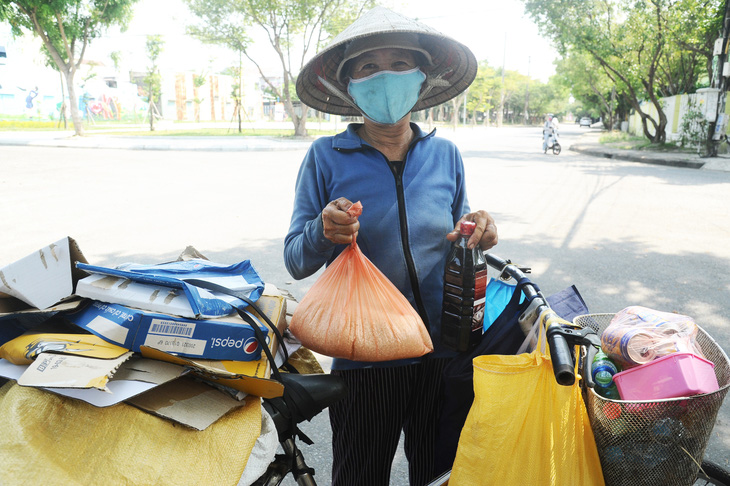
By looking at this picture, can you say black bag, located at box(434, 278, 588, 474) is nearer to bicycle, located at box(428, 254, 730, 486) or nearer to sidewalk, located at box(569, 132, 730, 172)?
bicycle, located at box(428, 254, 730, 486)

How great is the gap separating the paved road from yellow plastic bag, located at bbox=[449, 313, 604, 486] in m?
1.24

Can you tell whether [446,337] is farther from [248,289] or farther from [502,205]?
[502,205]

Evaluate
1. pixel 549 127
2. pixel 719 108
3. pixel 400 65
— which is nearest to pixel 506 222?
pixel 400 65

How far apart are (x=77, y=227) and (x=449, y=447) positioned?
5.79 meters

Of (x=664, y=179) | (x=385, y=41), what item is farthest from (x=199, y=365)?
(x=664, y=179)

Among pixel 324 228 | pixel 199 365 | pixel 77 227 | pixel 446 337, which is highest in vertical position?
pixel 324 228

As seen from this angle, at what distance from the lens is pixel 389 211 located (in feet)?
5.02

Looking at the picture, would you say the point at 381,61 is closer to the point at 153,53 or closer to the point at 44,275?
the point at 44,275

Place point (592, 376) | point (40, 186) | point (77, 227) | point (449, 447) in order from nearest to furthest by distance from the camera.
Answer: point (592, 376) → point (449, 447) → point (77, 227) → point (40, 186)

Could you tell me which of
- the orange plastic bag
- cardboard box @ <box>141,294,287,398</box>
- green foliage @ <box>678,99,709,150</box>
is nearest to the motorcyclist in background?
green foliage @ <box>678,99,709,150</box>

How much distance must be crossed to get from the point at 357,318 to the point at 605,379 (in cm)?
57

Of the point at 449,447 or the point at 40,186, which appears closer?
the point at 449,447

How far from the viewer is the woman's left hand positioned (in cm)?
144

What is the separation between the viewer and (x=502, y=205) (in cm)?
762
